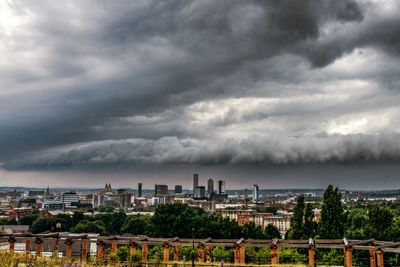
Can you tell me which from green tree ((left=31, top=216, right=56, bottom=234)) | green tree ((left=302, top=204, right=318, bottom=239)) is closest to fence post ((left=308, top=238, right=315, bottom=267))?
green tree ((left=302, top=204, right=318, bottom=239))

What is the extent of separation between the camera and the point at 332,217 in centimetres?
4003

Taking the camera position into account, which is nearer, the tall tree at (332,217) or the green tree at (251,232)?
the tall tree at (332,217)

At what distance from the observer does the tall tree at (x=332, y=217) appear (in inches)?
1569

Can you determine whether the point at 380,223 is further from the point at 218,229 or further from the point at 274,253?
the point at 218,229

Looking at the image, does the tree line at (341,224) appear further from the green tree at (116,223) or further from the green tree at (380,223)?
the green tree at (116,223)

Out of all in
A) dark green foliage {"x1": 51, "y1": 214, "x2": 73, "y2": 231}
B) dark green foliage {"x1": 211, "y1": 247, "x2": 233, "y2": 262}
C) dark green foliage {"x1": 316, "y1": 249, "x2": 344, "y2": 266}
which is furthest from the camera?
dark green foliage {"x1": 51, "y1": 214, "x2": 73, "y2": 231}

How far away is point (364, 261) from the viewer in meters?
30.9

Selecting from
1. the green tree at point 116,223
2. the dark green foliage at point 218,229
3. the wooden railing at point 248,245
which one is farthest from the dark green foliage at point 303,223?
the green tree at point 116,223

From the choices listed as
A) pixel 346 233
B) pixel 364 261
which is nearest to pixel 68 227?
pixel 346 233

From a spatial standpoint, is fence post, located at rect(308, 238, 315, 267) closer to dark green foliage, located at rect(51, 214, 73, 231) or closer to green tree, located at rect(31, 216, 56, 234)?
green tree, located at rect(31, 216, 56, 234)

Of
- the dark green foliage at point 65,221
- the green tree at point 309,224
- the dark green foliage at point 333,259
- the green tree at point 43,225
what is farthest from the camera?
the dark green foliage at point 65,221

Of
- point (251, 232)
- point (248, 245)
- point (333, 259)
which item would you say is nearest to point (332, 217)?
point (333, 259)

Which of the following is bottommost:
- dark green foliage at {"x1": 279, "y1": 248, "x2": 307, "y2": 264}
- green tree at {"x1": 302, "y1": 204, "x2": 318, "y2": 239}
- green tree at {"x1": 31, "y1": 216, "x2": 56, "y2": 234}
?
green tree at {"x1": 31, "y1": 216, "x2": 56, "y2": 234}

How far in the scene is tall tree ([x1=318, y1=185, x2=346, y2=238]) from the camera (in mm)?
39844
